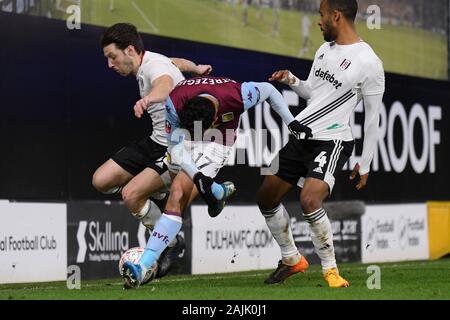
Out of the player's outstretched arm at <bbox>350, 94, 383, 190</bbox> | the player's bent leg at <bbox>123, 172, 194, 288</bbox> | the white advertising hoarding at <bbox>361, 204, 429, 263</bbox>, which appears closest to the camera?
the player's bent leg at <bbox>123, 172, 194, 288</bbox>

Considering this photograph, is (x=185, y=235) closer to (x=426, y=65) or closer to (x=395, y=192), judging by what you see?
(x=395, y=192)

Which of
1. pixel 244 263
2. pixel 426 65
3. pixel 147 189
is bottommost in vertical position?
pixel 244 263

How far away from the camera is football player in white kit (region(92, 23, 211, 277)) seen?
10141 millimetres

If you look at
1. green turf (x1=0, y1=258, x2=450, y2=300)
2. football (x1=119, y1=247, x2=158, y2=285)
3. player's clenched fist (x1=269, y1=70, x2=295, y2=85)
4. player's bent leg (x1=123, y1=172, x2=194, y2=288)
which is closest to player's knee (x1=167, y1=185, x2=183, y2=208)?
player's bent leg (x1=123, y1=172, x2=194, y2=288)

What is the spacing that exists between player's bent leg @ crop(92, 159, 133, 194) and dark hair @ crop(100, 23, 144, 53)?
3.59 ft

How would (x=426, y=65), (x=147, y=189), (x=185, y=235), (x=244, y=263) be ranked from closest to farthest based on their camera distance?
1. (x=147, y=189)
2. (x=185, y=235)
3. (x=244, y=263)
4. (x=426, y=65)

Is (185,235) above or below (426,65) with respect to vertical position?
below

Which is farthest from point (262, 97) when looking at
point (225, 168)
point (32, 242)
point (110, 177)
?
point (225, 168)

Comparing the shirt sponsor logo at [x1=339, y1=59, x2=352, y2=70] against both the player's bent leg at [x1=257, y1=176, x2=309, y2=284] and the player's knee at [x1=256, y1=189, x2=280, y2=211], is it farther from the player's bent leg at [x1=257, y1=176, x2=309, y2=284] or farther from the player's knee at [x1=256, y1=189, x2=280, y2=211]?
the player's knee at [x1=256, y1=189, x2=280, y2=211]

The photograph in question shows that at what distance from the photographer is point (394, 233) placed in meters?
17.0
